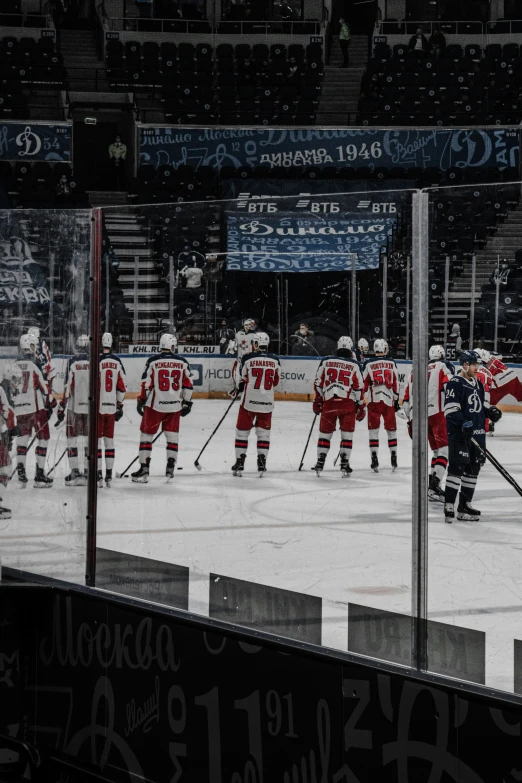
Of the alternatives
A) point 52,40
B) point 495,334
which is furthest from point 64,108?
point 495,334

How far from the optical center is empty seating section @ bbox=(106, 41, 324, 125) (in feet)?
54.4

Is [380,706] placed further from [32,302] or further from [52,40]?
[52,40]

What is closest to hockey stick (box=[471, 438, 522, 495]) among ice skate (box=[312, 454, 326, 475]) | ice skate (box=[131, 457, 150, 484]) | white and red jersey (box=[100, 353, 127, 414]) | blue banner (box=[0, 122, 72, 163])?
ice skate (box=[312, 454, 326, 475])

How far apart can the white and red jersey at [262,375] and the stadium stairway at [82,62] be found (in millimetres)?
14761

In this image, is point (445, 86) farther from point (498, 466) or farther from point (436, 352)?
point (436, 352)

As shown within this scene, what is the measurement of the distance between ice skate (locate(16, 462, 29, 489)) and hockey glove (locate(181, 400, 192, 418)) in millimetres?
584

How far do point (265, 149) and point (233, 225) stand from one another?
13.1 meters

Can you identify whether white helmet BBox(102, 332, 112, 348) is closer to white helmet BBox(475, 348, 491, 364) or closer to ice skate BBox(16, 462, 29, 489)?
ice skate BBox(16, 462, 29, 489)

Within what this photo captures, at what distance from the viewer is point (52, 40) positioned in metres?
17.1

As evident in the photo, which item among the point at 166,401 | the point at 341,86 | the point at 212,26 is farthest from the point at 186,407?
the point at 212,26

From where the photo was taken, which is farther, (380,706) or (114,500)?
(114,500)

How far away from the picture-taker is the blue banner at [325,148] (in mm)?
15352

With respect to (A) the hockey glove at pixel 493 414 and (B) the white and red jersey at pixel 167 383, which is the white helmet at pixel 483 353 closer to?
(A) the hockey glove at pixel 493 414

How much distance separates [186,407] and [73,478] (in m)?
0.43
